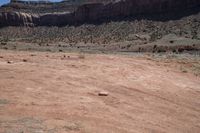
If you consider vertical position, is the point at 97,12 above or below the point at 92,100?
above

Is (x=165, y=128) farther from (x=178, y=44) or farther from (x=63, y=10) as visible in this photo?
(x=63, y=10)

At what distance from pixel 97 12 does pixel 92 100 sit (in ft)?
226

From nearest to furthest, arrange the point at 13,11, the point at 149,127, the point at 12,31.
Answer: the point at 149,127 → the point at 12,31 → the point at 13,11

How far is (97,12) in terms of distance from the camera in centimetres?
8125

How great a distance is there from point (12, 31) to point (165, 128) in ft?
256

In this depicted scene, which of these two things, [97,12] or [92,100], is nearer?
[92,100]

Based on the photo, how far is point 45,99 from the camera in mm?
12875

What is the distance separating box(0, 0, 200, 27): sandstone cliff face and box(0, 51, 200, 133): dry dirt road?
4902 centimetres

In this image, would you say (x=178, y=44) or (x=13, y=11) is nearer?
(x=178, y=44)

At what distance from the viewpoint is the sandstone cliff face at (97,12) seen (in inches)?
2709

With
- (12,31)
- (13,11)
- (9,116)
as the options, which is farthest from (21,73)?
(13,11)

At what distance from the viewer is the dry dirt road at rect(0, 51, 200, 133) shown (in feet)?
36.1

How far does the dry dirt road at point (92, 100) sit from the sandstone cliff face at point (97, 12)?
161 ft

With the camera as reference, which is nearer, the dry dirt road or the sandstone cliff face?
the dry dirt road
